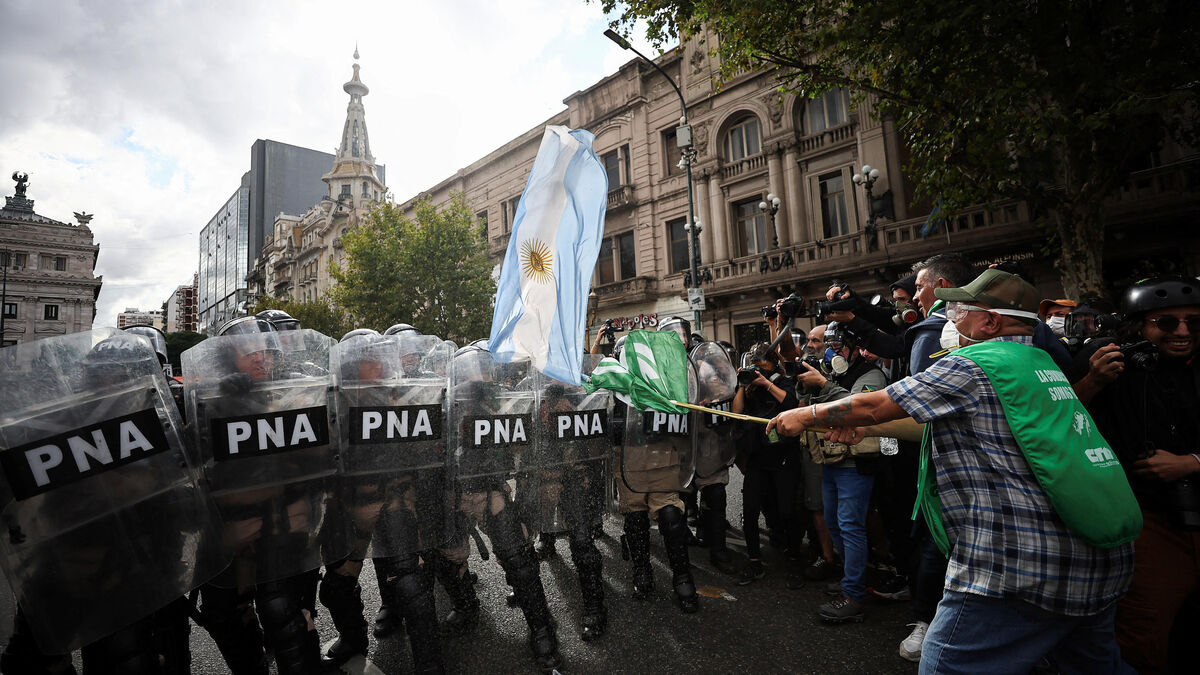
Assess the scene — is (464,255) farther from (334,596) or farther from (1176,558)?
(1176,558)

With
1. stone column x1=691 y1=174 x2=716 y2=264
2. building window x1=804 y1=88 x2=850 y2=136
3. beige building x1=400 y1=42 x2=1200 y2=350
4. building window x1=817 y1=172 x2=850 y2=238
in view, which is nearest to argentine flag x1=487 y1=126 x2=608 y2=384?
beige building x1=400 y1=42 x2=1200 y2=350

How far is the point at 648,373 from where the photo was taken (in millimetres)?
3734

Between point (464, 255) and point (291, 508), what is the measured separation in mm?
19668

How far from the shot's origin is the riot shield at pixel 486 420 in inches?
118

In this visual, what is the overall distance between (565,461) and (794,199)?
1556 centimetres

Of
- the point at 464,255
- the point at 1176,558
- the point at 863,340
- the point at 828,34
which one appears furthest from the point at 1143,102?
the point at 464,255

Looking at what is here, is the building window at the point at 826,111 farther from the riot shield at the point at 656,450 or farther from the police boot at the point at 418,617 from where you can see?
the police boot at the point at 418,617

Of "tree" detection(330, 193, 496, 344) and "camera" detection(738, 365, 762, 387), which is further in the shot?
"tree" detection(330, 193, 496, 344)

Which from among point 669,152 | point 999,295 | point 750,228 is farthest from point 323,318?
point 999,295

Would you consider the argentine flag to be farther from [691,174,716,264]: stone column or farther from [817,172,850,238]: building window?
[691,174,716,264]: stone column

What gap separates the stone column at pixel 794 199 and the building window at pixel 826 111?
95 centimetres

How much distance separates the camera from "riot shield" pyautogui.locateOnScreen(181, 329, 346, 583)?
2.37m

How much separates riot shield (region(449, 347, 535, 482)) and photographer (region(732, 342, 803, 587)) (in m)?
1.96

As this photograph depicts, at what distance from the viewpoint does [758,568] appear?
4277 mm
